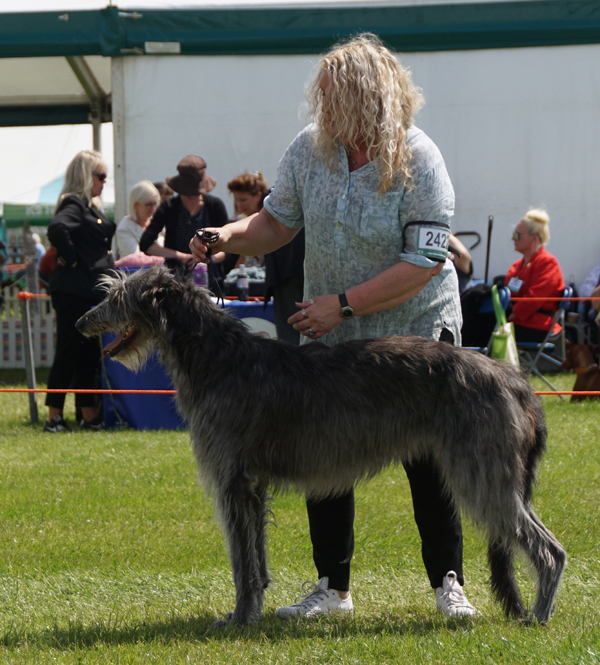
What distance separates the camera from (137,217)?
25.1 feet

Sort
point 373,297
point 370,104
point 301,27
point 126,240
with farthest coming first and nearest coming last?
point 301,27 → point 126,240 → point 373,297 → point 370,104

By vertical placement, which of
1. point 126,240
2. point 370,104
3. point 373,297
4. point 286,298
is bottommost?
point 286,298

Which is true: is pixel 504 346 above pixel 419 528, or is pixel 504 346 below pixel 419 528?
above

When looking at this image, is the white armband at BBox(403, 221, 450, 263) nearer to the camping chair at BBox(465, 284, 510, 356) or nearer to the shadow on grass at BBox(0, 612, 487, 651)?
the shadow on grass at BBox(0, 612, 487, 651)

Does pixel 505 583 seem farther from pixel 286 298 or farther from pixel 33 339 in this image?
pixel 33 339

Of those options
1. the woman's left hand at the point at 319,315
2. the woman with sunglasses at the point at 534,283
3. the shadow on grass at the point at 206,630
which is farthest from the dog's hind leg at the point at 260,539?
the woman with sunglasses at the point at 534,283

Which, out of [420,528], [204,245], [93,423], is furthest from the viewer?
[93,423]

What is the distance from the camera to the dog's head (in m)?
3.01

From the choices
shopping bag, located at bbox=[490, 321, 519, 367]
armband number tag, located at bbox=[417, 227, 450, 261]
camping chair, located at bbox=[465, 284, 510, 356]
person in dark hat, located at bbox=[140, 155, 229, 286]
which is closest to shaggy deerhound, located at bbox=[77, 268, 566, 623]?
armband number tag, located at bbox=[417, 227, 450, 261]

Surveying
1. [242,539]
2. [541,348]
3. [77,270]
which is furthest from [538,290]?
[242,539]

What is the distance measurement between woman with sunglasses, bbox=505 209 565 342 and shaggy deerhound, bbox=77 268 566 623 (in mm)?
5288

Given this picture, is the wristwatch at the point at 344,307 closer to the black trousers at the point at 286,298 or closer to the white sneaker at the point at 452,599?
the white sneaker at the point at 452,599

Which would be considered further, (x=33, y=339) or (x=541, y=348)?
(x=33, y=339)

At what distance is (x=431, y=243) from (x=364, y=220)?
27cm
